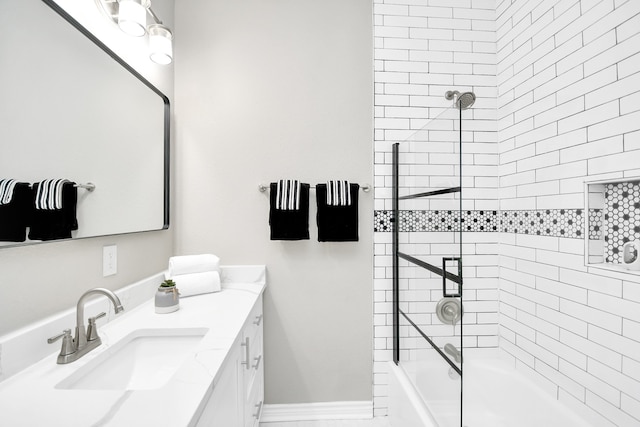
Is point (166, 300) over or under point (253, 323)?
over

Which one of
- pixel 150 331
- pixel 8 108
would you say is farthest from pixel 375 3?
pixel 150 331

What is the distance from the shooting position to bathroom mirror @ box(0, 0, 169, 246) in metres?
0.90

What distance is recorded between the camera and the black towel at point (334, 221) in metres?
1.85

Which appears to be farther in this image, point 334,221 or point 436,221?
point 334,221

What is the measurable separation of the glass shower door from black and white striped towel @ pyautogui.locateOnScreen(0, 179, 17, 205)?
4.56ft

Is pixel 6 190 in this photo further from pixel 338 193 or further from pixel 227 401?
pixel 338 193

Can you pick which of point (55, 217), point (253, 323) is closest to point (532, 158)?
point (253, 323)

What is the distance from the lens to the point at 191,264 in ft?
5.41

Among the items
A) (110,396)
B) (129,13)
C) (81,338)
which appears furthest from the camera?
(129,13)

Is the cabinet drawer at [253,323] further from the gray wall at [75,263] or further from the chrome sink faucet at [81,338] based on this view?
the gray wall at [75,263]

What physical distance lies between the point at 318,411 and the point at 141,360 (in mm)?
1257

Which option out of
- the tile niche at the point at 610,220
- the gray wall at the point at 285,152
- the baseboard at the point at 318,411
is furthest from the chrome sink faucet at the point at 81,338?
the tile niche at the point at 610,220

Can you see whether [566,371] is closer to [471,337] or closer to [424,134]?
[471,337]

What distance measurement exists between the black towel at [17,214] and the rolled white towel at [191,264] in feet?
2.38
